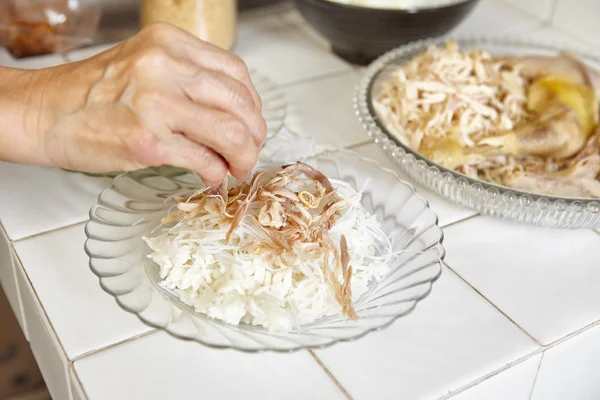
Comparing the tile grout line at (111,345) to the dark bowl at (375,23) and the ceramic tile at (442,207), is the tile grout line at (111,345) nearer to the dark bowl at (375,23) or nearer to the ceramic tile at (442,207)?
the ceramic tile at (442,207)

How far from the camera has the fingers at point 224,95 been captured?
2.28ft

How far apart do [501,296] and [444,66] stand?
0.43 meters

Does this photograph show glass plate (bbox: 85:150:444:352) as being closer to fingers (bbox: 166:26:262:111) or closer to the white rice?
the white rice

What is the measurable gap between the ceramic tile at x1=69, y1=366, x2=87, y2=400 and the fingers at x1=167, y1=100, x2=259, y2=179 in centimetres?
27

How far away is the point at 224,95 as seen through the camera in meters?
0.70

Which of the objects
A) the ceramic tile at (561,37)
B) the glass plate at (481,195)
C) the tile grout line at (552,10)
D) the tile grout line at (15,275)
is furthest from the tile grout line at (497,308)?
the tile grout line at (552,10)

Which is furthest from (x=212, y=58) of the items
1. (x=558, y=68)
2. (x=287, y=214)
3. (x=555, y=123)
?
(x=558, y=68)

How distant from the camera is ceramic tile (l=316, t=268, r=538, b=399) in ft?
2.30

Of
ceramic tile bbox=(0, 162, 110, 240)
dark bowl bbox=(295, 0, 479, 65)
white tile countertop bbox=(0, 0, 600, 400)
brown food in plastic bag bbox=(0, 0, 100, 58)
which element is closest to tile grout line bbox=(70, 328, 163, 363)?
white tile countertop bbox=(0, 0, 600, 400)

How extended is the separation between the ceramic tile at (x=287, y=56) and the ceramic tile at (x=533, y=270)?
490 millimetres

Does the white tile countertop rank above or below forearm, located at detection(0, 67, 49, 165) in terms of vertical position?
below

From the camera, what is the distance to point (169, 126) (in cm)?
68

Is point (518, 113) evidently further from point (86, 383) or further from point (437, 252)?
point (86, 383)

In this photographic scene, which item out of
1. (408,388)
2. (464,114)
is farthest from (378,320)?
(464,114)
